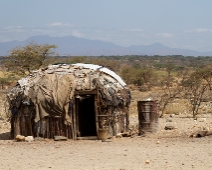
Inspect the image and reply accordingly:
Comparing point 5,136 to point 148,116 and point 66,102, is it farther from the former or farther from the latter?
point 148,116

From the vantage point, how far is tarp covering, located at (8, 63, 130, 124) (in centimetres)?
1373

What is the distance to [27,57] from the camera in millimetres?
30109

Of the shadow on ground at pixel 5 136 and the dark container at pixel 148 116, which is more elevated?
the dark container at pixel 148 116

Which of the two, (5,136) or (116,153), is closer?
(116,153)

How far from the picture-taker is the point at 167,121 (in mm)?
17953

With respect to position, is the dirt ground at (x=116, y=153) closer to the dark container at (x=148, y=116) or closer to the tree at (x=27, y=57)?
the dark container at (x=148, y=116)

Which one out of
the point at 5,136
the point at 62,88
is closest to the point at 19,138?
the point at 62,88

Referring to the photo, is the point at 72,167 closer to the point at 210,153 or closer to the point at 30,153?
the point at 30,153

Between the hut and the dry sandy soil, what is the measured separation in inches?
20.5

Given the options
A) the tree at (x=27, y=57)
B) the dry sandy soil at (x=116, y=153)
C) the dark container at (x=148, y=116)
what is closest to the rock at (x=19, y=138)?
the dry sandy soil at (x=116, y=153)

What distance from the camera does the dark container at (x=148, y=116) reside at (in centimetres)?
1435

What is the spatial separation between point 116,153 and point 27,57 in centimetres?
1998

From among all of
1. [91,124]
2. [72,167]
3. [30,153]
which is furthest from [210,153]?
[91,124]

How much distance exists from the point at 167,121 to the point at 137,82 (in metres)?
24.9
